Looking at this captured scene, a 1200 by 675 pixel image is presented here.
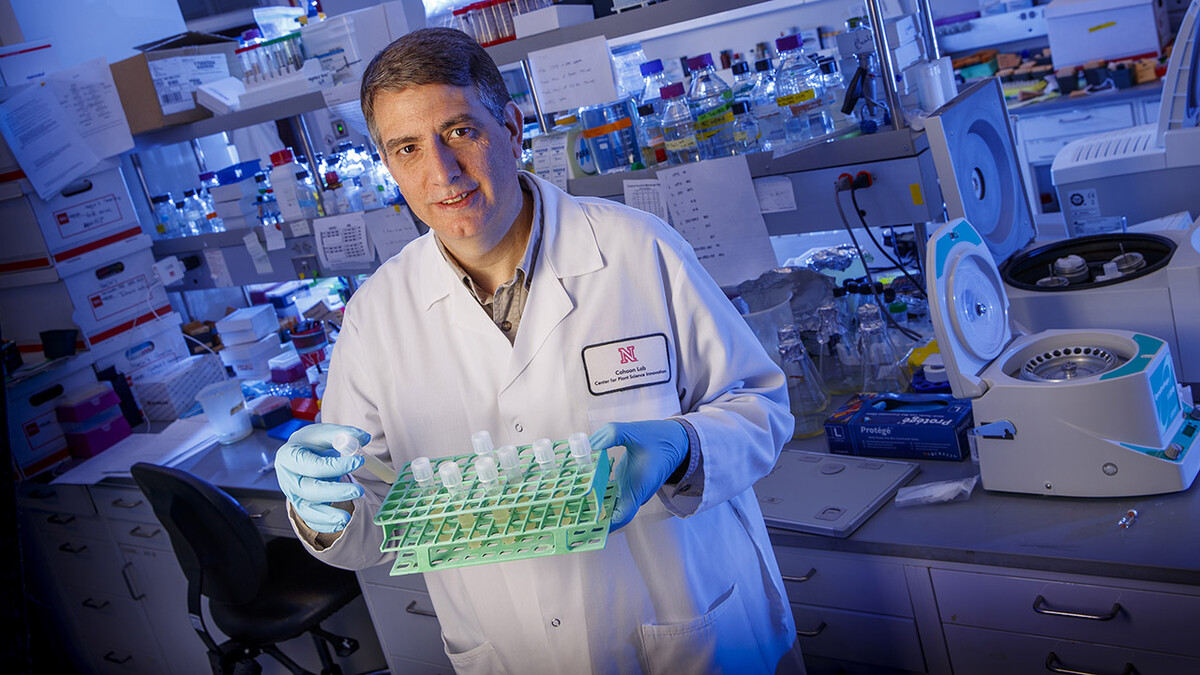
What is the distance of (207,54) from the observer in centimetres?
334

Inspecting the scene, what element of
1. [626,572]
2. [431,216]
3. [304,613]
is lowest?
[304,613]

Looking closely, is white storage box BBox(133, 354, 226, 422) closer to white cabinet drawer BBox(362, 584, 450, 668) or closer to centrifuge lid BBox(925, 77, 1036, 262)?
white cabinet drawer BBox(362, 584, 450, 668)

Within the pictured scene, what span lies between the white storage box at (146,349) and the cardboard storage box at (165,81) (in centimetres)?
74

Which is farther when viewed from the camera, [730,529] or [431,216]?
[730,529]

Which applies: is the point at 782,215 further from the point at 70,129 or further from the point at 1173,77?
the point at 70,129

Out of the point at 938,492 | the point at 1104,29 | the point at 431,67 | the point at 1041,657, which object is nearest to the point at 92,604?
the point at 431,67

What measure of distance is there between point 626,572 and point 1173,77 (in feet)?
5.74

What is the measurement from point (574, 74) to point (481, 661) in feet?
4.68

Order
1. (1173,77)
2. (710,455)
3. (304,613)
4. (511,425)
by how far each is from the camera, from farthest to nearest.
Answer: (304,613) < (1173,77) < (511,425) < (710,455)

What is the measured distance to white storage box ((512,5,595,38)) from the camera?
7.60 ft

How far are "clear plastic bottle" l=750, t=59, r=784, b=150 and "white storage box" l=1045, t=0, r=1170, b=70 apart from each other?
2954 mm

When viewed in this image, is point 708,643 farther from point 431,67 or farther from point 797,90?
point 797,90

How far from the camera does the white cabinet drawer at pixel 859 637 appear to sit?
1.66 metres

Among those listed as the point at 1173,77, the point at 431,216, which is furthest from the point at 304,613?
the point at 1173,77
